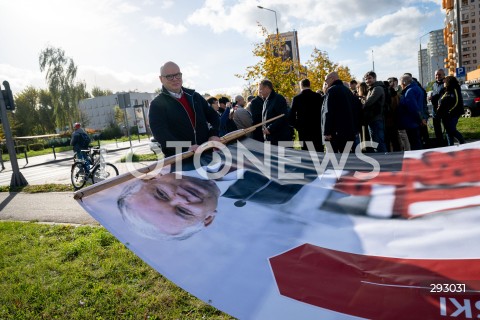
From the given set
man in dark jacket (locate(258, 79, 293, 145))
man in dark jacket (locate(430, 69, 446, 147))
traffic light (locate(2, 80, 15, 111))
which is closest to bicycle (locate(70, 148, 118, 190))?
traffic light (locate(2, 80, 15, 111))

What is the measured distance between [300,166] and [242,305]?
1.77 meters

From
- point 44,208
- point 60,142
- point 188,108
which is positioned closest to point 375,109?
point 188,108

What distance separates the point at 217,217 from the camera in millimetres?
2541

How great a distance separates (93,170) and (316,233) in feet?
30.7

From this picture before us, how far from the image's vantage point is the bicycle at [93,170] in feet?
33.9

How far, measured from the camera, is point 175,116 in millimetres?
4035

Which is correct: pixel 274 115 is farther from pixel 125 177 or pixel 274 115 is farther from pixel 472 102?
pixel 472 102

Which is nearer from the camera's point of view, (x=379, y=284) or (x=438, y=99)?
(x=379, y=284)

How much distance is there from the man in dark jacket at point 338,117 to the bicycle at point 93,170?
661 centimetres

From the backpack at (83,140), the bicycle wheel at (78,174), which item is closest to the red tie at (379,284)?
the bicycle wheel at (78,174)

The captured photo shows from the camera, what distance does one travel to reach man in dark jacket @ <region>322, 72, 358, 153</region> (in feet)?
19.9

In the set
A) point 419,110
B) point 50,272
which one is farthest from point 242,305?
point 419,110

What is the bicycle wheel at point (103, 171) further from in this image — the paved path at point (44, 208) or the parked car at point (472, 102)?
the parked car at point (472, 102)

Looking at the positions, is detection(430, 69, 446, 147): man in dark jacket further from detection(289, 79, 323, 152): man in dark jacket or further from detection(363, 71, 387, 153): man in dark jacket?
detection(289, 79, 323, 152): man in dark jacket
